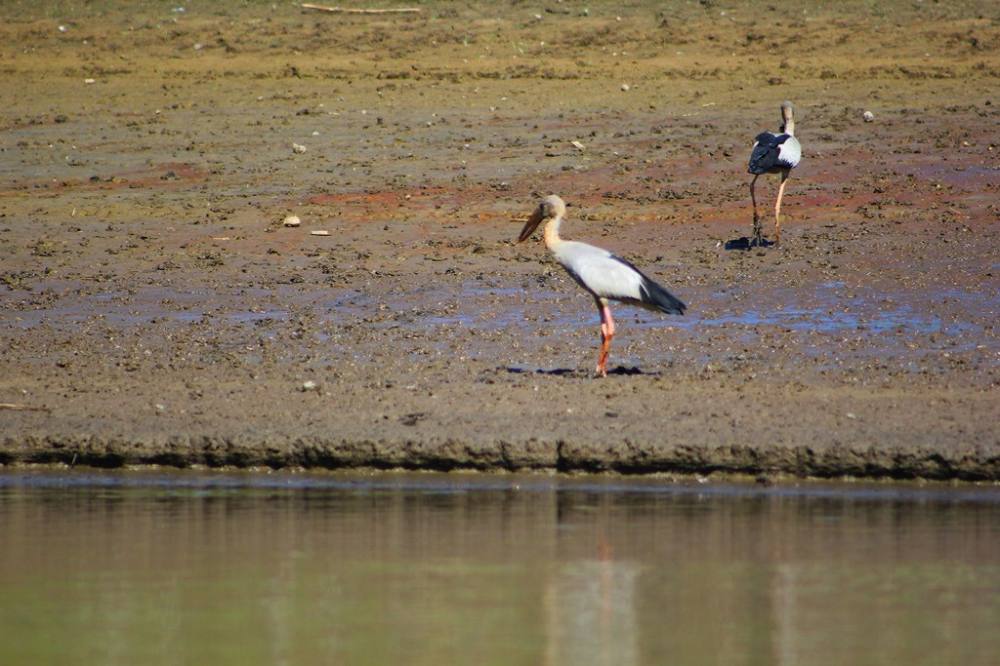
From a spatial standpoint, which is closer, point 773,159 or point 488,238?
point 773,159

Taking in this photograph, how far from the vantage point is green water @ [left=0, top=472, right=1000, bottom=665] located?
5625mm

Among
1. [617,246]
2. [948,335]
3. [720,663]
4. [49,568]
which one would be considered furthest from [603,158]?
[720,663]

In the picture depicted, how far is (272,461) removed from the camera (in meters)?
8.36

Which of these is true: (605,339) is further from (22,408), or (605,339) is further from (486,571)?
(486,571)

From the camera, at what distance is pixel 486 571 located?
21.4 feet

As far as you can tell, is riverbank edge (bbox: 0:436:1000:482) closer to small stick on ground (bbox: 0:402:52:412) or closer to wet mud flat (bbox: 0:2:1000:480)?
wet mud flat (bbox: 0:2:1000:480)

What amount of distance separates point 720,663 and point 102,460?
4081mm

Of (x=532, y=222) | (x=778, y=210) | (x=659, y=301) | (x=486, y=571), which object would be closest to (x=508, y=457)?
(x=486, y=571)

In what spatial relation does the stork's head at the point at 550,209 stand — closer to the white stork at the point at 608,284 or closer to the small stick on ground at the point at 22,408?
the white stork at the point at 608,284

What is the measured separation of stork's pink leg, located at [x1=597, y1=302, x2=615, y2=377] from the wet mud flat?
0.55ft

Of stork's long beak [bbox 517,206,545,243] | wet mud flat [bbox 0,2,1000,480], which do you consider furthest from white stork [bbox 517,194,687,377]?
stork's long beak [bbox 517,206,545,243]

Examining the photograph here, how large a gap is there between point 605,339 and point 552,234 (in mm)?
978

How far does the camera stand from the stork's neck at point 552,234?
33.5ft

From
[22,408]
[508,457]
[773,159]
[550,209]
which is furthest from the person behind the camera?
[773,159]
